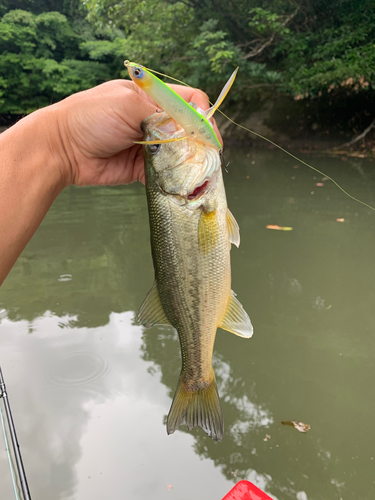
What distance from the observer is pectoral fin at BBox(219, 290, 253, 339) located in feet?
5.35

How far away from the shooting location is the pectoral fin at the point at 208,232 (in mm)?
1410

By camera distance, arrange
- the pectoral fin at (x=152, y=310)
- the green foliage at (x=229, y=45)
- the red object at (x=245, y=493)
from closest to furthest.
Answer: the red object at (x=245, y=493), the pectoral fin at (x=152, y=310), the green foliage at (x=229, y=45)

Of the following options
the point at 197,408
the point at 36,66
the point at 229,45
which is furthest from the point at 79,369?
the point at 36,66

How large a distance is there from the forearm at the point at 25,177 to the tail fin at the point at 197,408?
0.95m

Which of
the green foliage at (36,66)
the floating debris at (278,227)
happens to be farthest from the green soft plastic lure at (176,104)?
the green foliage at (36,66)

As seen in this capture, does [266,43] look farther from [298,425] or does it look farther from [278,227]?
[298,425]

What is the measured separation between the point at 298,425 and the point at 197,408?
42.4 inches

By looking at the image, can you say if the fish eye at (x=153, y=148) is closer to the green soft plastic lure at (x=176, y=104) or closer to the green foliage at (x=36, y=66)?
the green soft plastic lure at (x=176, y=104)

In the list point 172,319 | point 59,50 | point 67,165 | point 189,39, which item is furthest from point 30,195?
point 59,50

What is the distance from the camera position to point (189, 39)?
43.5 feet

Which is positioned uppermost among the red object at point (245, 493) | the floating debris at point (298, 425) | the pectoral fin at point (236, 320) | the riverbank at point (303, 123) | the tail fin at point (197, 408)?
the pectoral fin at point (236, 320)

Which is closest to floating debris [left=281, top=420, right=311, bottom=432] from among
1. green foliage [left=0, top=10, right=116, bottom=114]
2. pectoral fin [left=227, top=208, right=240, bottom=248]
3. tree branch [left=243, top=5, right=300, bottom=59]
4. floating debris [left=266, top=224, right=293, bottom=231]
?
pectoral fin [left=227, top=208, right=240, bottom=248]

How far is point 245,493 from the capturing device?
1507 millimetres

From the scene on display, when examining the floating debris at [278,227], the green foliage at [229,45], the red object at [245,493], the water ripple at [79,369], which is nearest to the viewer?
the red object at [245,493]
